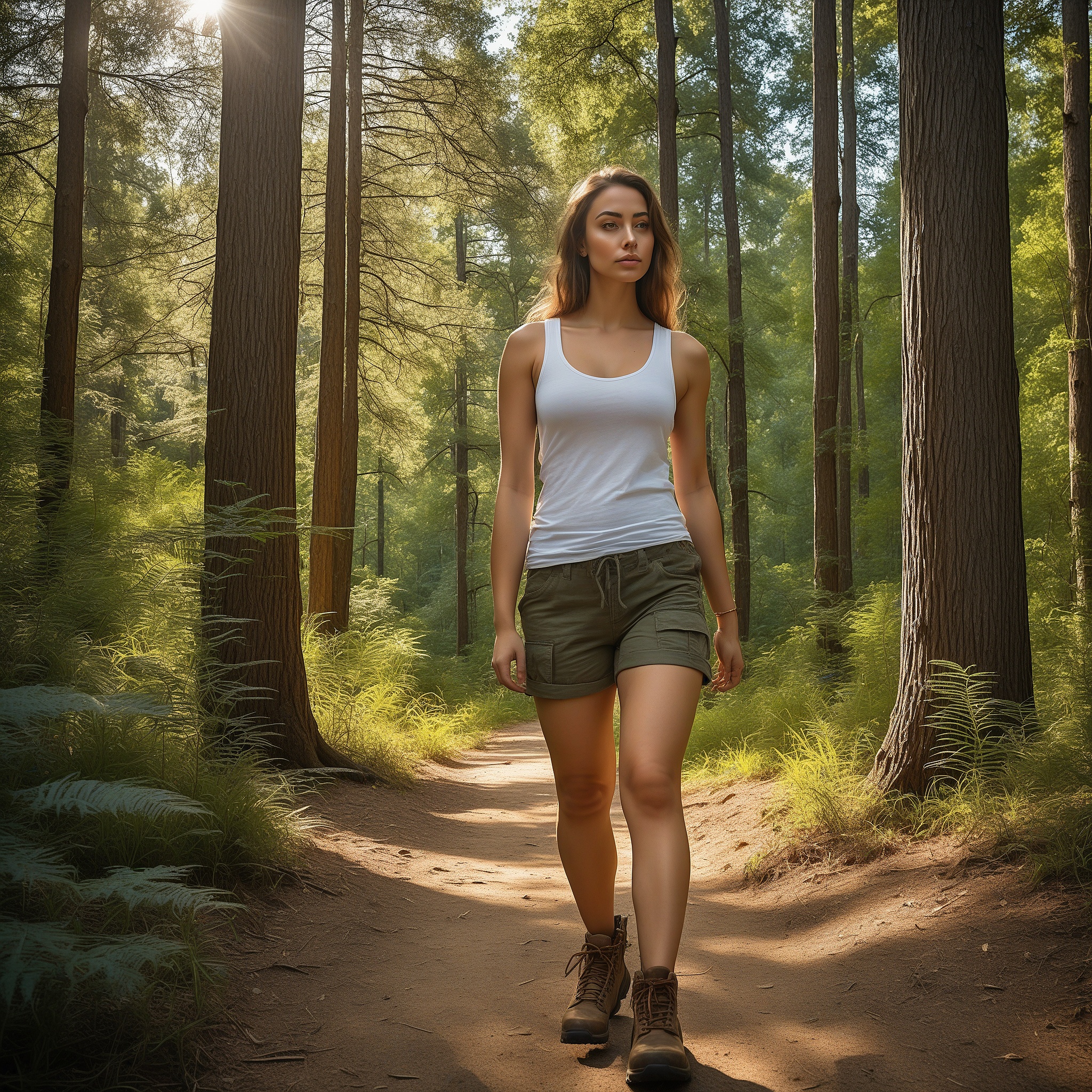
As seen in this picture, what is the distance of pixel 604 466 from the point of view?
2625 mm

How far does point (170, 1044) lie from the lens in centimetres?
233

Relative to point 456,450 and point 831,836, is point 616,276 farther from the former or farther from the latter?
point 456,450

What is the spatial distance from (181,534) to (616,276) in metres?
3.03

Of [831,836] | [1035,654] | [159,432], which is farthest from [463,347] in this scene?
[831,836]

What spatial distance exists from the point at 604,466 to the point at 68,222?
894 centimetres

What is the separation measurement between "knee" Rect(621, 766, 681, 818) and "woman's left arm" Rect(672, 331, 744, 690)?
475 mm

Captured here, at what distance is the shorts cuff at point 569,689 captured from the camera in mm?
2553

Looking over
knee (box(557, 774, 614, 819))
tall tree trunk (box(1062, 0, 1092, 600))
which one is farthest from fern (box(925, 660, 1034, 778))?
tall tree trunk (box(1062, 0, 1092, 600))

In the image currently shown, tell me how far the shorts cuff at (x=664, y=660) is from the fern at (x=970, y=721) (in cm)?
234

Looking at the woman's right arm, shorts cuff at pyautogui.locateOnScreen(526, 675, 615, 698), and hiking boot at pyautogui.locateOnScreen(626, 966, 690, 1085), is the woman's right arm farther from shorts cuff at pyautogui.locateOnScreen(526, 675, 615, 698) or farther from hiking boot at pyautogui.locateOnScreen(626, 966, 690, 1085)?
hiking boot at pyautogui.locateOnScreen(626, 966, 690, 1085)

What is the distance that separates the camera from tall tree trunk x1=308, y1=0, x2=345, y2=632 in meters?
10.3

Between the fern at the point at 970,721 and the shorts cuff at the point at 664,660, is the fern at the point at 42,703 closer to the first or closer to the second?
Result: the shorts cuff at the point at 664,660

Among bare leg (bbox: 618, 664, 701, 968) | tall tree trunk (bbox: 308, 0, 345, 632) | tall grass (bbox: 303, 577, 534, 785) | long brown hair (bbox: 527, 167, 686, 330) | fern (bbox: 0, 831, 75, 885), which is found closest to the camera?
fern (bbox: 0, 831, 75, 885)

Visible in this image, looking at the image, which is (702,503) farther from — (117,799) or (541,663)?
(117,799)
